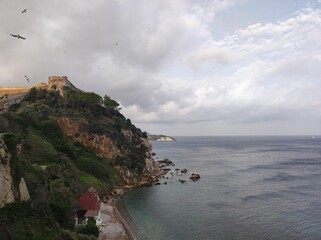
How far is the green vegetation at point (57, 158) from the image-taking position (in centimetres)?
3381

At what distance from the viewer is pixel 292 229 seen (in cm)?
5372

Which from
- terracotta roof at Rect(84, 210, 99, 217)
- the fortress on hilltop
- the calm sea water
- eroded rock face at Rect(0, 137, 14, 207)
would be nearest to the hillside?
eroded rock face at Rect(0, 137, 14, 207)

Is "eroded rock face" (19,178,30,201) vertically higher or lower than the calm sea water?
higher

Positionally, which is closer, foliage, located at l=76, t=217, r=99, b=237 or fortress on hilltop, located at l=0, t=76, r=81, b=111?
foliage, located at l=76, t=217, r=99, b=237

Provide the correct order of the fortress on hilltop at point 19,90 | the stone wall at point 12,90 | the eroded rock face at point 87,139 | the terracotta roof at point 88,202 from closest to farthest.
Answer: the terracotta roof at point 88,202 → the eroded rock face at point 87,139 → the fortress on hilltop at point 19,90 → the stone wall at point 12,90

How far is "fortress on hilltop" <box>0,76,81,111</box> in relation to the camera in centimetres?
10800

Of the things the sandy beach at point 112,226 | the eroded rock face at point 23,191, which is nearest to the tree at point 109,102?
the sandy beach at point 112,226

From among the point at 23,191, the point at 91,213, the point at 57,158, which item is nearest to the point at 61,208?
the point at 23,191

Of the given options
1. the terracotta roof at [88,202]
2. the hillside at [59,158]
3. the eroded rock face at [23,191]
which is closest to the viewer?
the hillside at [59,158]

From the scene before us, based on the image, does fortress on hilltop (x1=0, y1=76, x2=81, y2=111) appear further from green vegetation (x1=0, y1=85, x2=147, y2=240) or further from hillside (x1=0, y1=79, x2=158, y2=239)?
green vegetation (x1=0, y1=85, x2=147, y2=240)

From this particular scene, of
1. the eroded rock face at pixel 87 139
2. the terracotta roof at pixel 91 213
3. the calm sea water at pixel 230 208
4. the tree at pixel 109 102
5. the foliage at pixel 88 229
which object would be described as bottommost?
the calm sea water at pixel 230 208

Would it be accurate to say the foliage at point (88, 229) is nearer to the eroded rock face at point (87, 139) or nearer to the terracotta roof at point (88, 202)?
the terracotta roof at point (88, 202)

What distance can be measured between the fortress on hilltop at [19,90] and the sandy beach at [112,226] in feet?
204

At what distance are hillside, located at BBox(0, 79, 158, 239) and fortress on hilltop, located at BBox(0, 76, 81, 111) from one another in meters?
1.53
